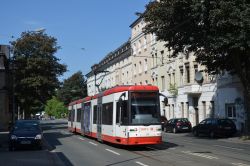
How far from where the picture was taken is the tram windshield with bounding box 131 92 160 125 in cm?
2138

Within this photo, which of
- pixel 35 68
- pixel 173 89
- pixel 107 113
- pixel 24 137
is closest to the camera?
pixel 24 137

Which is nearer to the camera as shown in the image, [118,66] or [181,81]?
[181,81]

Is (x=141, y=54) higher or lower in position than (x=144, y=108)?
higher

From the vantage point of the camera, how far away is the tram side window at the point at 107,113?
23.4 metres

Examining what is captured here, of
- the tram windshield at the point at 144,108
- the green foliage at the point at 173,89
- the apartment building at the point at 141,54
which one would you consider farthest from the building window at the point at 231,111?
the tram windshield at the point at 144,108

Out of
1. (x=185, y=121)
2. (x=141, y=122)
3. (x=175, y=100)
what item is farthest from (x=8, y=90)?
(x=141, y=122)

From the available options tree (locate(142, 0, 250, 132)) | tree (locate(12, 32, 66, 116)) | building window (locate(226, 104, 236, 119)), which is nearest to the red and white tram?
tree (locate(142, 0, 250, 132))

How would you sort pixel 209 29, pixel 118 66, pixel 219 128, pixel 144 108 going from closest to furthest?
pixel 144 108 < pixel 209 29 < pixel 219 128 < pixel 118 66

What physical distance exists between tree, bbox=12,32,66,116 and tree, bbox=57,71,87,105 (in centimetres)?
7399

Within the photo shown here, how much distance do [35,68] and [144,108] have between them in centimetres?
3805

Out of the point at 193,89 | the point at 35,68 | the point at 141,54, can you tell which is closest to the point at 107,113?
the point at 193,89

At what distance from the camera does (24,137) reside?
23.4 meters

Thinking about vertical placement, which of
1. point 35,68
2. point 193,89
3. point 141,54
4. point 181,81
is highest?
point 141,54

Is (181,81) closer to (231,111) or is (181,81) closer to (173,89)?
(173,89)
